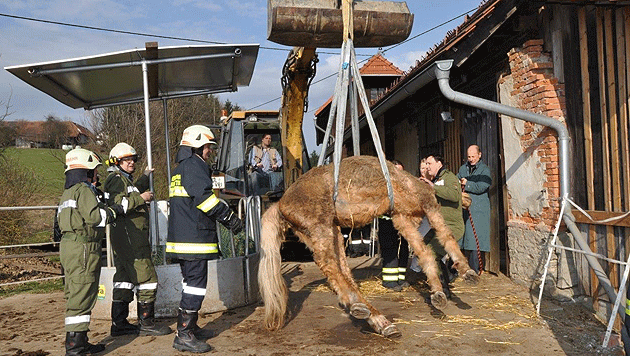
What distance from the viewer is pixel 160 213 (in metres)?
7.07

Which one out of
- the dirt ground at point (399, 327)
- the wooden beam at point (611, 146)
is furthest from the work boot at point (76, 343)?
the wooden beam at point (611, 146)

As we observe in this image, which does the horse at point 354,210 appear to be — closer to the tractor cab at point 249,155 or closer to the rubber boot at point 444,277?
the rubber boot at point 444,277

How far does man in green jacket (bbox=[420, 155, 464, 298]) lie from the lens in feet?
18.8

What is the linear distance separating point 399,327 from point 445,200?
5.93ft

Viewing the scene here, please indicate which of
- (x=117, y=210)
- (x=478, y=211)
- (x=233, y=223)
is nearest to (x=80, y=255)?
(x=117, y=210)

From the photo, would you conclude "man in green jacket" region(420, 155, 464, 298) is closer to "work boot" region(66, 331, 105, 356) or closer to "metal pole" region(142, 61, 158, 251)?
"metal pole" region(142, 61, 158, 251)

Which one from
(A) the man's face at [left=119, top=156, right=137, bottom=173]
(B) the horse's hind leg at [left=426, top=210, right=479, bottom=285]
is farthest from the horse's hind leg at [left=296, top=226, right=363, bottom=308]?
(A) the man's face at [left=119, top=156, right=137, bottom=173]

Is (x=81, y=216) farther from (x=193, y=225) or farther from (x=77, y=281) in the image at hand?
(x=193, y=225)

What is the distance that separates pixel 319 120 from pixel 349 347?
14749 mm

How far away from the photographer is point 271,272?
Answer: 16.4ft

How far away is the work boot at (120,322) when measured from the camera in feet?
17.1

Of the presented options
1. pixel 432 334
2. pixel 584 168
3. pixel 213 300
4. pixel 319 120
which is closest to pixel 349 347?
pixel 432 334

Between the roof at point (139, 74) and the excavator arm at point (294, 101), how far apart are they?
0.89 metres

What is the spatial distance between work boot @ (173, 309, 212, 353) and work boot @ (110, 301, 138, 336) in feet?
2.71
